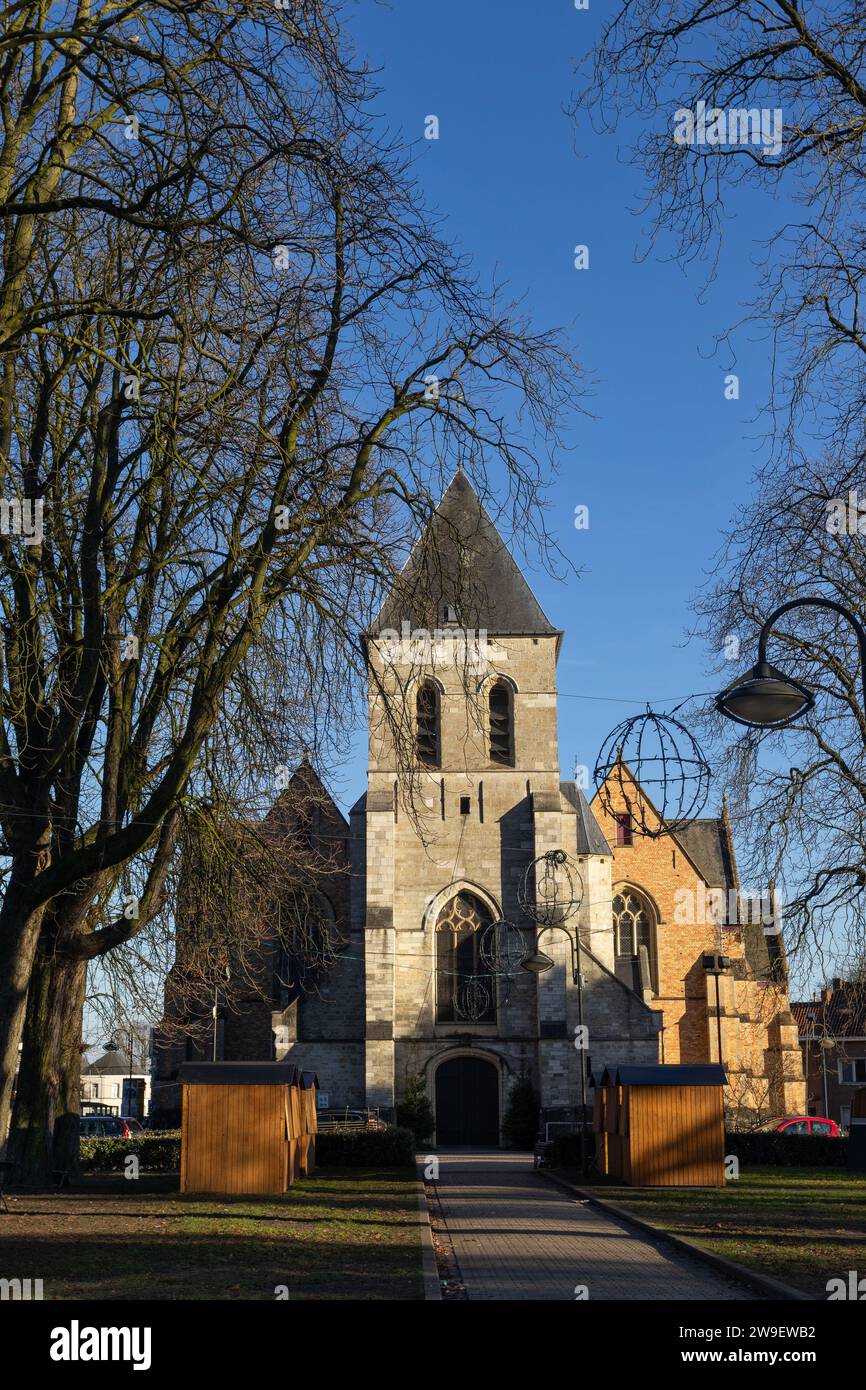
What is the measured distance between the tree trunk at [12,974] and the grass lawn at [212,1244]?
154cm

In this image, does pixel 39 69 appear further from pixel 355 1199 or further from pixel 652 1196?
pixel 652 1196

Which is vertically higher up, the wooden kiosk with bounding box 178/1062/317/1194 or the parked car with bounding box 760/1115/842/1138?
the wooden kiosk with bounding box 178/1062/317/1194

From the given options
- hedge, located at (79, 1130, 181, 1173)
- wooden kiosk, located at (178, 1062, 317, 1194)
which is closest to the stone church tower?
hedge, located at (79, 1130, 181, 1173)

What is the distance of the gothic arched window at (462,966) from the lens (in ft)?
130

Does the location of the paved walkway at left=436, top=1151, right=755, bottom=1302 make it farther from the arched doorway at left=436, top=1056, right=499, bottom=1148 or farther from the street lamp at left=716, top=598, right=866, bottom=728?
the arched doorway at left=436, top=1056, right=499, bottom=1148

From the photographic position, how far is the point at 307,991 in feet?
132

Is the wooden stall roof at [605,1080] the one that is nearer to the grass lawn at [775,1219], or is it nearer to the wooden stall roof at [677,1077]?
the wooden stall roof at [677,1077]

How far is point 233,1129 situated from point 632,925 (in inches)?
1182

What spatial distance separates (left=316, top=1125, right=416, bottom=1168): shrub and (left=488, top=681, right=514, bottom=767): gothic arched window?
14.4 m

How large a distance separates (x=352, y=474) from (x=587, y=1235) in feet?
29.4

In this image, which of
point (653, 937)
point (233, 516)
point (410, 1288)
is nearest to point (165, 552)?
point (233, 516)

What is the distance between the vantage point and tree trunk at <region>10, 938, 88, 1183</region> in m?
19.2

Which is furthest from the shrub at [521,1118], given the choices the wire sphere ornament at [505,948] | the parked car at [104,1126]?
the parked car at [104,1126]
